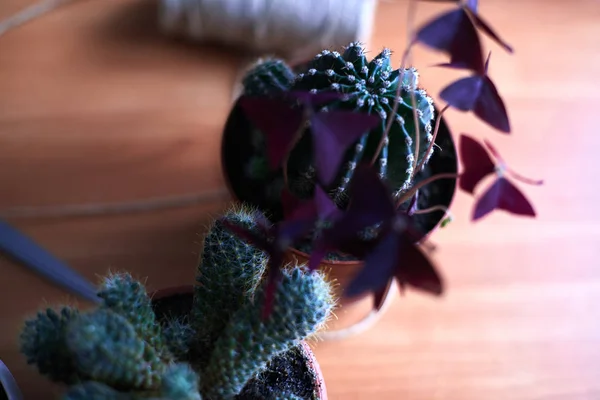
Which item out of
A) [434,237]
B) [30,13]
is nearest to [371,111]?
[434,237]

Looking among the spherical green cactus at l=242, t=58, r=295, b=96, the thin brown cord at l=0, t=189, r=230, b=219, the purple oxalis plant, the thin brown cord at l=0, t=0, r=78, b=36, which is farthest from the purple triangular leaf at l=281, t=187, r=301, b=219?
the thin brown cord at l=0, t=0, r=78, b=36

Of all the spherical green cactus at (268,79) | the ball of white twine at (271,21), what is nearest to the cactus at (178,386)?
the spherical green cactus at (268,79)

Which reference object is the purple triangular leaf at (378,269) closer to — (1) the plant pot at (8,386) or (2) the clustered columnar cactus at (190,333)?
(2) the clustered columnar cactus at (190,333)

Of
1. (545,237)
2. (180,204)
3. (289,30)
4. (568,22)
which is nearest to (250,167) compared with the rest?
(180,204)

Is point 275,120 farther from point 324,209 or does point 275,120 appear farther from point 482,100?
point 482,100

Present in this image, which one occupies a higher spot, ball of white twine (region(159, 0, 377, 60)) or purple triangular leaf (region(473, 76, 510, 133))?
ball of white twine (region(159, 0, 377, 60))

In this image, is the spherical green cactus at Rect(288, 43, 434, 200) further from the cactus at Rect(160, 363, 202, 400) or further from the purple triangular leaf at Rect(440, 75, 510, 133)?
the cactus at Rect(160, 363, 202, 400)
